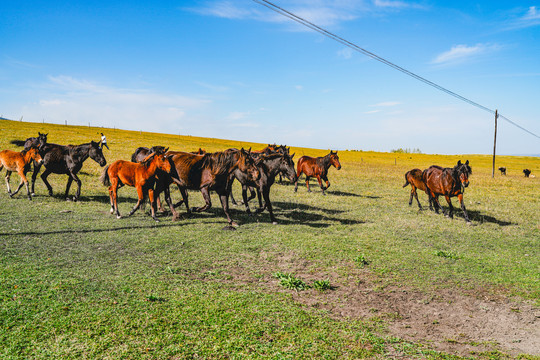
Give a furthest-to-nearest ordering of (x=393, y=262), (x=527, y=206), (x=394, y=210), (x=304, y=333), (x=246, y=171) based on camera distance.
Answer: (x=527, y=206) → (x=394, y=210) → (x=246, y=171) → (x=393, y=262) → (x=304, y=333)

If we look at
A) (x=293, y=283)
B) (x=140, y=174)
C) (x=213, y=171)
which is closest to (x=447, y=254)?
(x=293, y=283)

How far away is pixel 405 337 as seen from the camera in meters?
4.65

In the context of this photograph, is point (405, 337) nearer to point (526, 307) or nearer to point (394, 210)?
point (526, 307)

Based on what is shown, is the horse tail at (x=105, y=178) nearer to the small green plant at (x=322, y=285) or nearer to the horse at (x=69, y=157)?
the horse at (x=69, y=157)

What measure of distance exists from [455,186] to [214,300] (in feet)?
39.5

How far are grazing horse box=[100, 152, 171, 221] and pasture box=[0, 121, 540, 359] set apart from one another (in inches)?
33.3

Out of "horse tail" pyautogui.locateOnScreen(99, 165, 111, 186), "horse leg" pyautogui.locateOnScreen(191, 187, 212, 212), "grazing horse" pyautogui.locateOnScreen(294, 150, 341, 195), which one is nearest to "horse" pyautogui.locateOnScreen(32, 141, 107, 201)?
"horse tail" pyautogui.locateOnScreen(99, 165, 111, 186)

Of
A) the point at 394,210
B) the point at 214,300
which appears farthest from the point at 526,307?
the point at 394,210

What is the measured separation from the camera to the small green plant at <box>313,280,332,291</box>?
20.5 feet

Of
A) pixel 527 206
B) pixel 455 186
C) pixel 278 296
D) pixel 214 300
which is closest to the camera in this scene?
pixel 214 300

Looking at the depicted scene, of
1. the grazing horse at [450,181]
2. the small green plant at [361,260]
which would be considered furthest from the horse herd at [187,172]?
the small green plant at [361,260]

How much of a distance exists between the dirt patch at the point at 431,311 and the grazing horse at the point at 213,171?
14.3 feet

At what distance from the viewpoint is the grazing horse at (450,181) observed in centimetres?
1316

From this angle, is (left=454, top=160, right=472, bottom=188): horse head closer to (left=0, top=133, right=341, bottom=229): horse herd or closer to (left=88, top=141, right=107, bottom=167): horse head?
(left=0, top=133, right=341, bottom=229): horse herd
